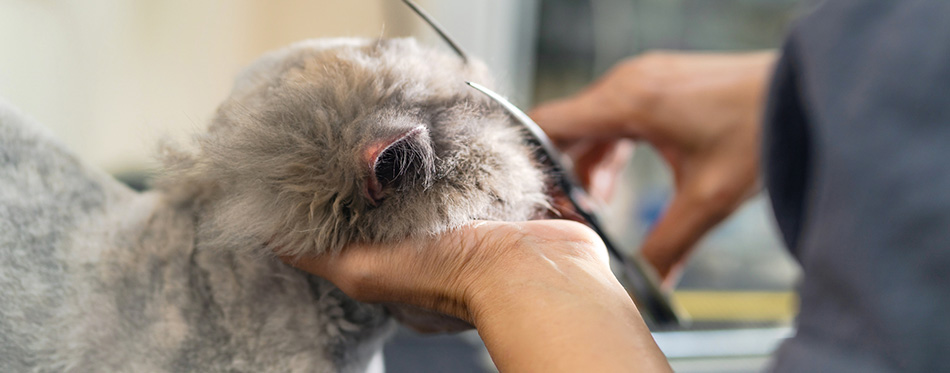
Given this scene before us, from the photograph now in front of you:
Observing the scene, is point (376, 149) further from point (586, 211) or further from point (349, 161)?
point (586, 211)

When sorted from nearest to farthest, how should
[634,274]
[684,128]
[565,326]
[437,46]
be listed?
[565,326], [437,46], [634,274], [684,128]

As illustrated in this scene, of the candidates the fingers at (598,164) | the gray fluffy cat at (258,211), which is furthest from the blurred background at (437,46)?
the fingers at (598,164)

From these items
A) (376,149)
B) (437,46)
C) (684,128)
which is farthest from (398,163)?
(684,128)

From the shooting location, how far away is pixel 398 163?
28cm

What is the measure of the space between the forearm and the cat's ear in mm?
66

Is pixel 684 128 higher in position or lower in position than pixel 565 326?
higher

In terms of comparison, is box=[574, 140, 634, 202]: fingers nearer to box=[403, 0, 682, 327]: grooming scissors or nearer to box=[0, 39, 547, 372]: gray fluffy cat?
box=[403, 0, 682, 327]: grooming scissors

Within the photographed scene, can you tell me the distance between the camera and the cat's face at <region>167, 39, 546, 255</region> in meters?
0.29

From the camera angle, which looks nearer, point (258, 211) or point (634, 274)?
point (258, 211)

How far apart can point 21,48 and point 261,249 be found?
0.38 m

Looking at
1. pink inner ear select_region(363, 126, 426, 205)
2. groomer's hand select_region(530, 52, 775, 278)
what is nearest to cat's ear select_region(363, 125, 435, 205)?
pink inner ear select_region(363, 126, 426, 205)

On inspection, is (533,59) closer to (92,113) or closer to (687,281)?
(687,281)

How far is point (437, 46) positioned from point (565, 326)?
23cm

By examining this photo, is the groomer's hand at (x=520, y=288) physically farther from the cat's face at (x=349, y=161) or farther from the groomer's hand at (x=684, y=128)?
the groomer's hand at (x=684, y=128)
